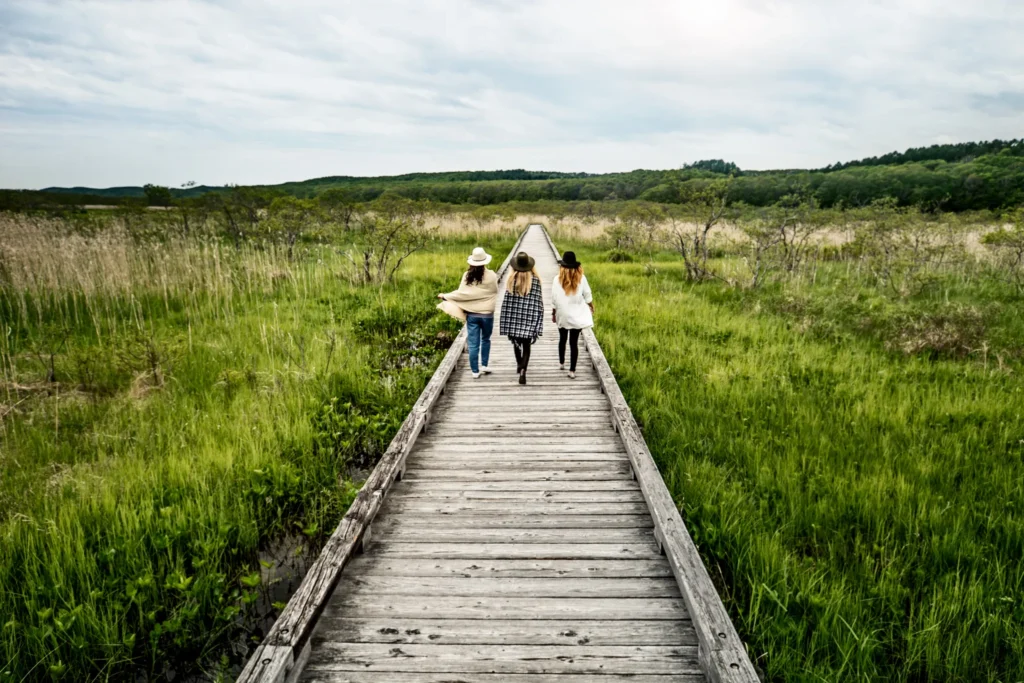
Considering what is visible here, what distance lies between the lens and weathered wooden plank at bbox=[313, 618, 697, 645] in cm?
251

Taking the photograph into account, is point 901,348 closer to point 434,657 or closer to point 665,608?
point 665,608

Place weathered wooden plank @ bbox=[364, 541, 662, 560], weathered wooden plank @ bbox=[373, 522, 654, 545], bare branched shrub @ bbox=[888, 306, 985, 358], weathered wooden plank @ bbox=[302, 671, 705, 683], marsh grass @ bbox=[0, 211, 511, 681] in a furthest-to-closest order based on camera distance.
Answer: bare branched shrub @ bbox=[888, 306, 985, 358] < weathered wooden plank @ bbox=[373, 522, 654, 545] < weathered wooden plank @ bbox=[364, 541, 662, 560] < marsh grass @ bbox=[0, 211, 511, 681] < weathered wooden plank @ bbox=[302, 671, 705, 683]

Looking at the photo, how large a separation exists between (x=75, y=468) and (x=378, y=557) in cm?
294

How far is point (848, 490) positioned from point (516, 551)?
266 centimetres

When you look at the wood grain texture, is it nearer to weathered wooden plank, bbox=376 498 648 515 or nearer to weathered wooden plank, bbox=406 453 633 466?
weathered wooden plank, bbox=376 498 648 515

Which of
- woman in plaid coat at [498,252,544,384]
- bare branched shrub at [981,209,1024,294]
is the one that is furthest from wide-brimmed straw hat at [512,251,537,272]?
bare branched shrub at [981,209,1024,294]

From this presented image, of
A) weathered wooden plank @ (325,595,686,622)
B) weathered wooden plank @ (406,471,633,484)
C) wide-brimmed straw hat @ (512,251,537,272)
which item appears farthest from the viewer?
wide-brimmed straw hat @ (512,251,537,272)

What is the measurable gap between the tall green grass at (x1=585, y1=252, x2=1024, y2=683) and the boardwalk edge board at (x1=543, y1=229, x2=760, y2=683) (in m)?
0.33

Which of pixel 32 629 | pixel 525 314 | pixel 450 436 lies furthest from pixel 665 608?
pixel 525 314

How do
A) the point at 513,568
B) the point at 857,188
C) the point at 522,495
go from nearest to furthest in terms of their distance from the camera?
the point at 513,568
the point at 522,495
the point at 857,188

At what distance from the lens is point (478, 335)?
21.3 feet

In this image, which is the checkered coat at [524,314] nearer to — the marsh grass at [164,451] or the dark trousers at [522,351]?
the dark trousers at [522,351]

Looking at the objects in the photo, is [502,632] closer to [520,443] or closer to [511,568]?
[511,568]

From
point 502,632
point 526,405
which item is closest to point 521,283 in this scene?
point 526,405
